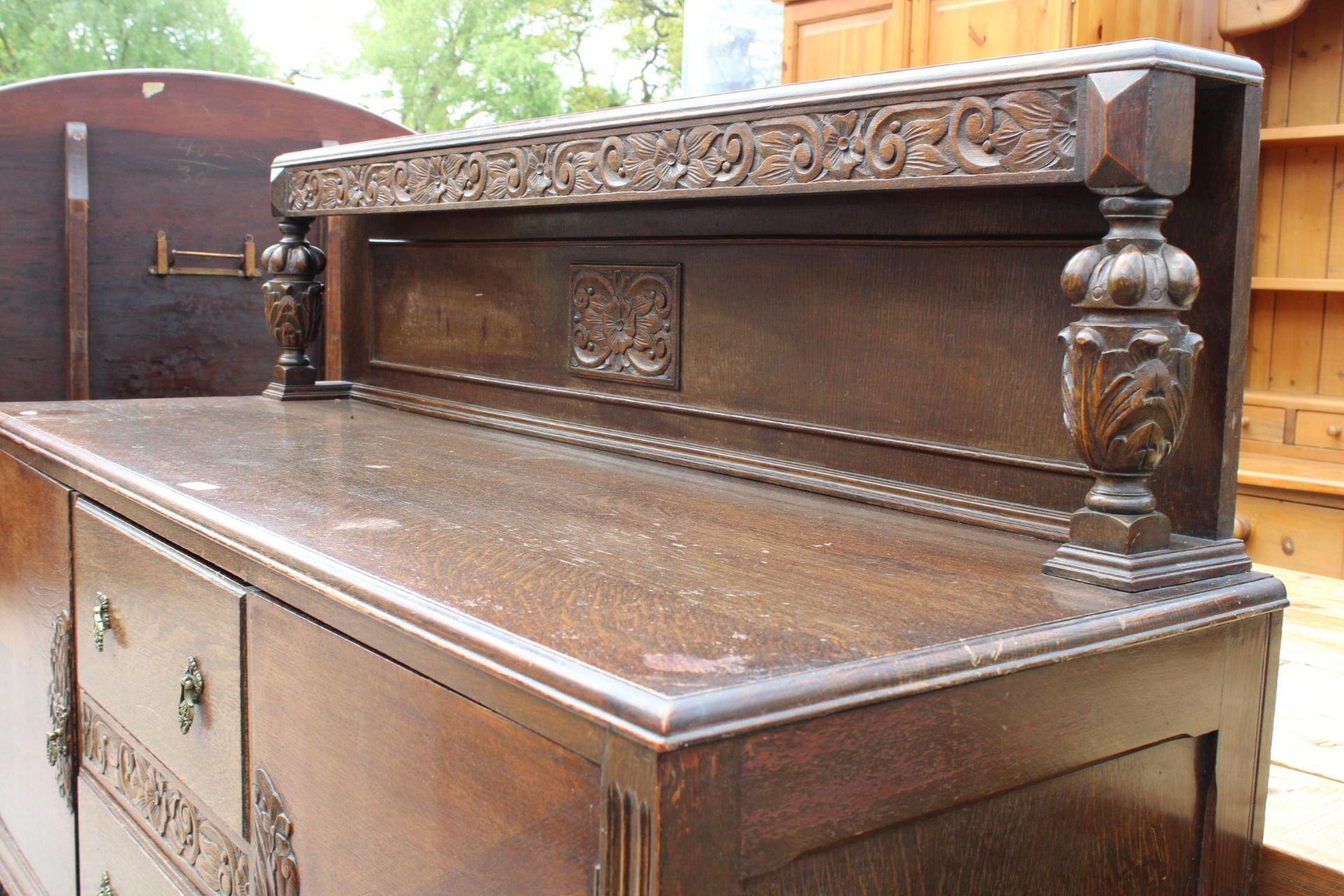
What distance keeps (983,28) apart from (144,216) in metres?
2.50

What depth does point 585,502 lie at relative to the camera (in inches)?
49.8

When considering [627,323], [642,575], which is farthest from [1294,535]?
[642,575]

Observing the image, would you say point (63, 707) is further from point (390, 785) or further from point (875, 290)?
point (875, 290)

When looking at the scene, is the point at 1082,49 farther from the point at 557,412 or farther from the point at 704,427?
the point at 557,412

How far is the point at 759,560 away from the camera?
1.00 m

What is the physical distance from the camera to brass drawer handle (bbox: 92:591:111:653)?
142 centimetres

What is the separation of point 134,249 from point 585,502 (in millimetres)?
2911

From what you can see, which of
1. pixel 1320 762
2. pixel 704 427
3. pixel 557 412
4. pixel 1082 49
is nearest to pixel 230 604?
pixel 704 427

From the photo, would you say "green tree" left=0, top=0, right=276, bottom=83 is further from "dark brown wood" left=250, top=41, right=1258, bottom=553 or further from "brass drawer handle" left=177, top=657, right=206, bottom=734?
"brass drawer handle" left=177, top=657, right=206, bottom=734

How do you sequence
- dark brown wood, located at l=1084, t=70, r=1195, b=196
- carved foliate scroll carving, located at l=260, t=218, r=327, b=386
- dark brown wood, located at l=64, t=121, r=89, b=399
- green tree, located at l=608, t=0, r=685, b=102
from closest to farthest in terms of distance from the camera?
dark brown wood, located at l=1084, t=70, r=1195, b=196 → carved foliate scroll carving, located at l=260, t=218, r=327, b=386 → dark brown wood, located at l=64, t=121, r=89, b=399 → green tree, located at l=608, t=0, r=685, b=102

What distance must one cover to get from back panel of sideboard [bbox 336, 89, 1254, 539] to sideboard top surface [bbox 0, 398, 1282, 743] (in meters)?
0.06

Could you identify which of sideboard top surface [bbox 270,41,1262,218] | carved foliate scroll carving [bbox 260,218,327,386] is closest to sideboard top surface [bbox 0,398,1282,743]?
sideboard top surface [bbox 270,41,1262,218]

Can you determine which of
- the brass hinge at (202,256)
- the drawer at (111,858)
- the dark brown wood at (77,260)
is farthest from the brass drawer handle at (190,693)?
the brass hinge at (202,256)

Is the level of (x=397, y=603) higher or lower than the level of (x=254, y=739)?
higher
